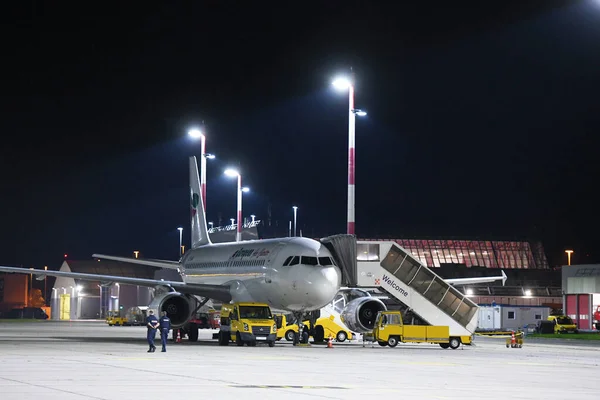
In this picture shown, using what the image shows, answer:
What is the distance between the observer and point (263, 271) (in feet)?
151

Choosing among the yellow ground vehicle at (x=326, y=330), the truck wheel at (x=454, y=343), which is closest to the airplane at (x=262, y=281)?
the yellow ground vehicle at (x=326, y=330)

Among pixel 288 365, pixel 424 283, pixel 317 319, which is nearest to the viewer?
pixel 288 365

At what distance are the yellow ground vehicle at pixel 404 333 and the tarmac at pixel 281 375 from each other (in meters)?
6.64

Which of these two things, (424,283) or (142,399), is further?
(424,283)

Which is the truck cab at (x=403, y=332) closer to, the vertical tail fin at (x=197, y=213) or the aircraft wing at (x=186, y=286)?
the aircraft wing at (x=186, y=286)

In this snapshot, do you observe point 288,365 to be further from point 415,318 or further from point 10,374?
point 415,318

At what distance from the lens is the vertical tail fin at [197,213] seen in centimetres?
6139

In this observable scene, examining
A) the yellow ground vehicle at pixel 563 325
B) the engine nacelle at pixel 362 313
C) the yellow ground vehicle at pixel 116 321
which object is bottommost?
the yellow ground vehicle at pixel 116 321

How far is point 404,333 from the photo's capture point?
145 ft

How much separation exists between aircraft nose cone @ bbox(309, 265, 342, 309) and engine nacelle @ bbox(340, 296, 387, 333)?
3853mm

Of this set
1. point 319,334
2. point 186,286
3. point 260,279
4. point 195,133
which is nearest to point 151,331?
point 260,279

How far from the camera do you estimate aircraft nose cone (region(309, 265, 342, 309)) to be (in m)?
43.7

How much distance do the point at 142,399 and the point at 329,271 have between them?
26.6 meters

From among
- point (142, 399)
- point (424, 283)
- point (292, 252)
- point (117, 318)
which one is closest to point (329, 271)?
point (292, 252)
